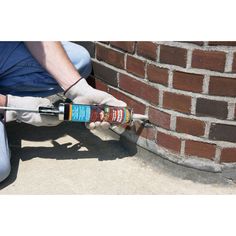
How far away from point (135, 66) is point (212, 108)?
41 cm

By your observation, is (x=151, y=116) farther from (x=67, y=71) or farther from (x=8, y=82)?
(x=8, y=82)

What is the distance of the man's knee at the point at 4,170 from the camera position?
6.19 ft

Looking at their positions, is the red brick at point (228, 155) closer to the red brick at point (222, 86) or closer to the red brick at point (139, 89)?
the red brick at point (222, 86)

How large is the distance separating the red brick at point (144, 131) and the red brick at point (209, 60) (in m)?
0.42

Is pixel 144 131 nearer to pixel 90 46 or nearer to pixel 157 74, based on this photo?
pixel 157 74

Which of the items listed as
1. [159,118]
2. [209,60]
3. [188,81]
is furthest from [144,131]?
[209,60]

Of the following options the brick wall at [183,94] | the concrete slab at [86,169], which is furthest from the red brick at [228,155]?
the concrete slab at [86,169]

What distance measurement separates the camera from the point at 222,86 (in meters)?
1.75

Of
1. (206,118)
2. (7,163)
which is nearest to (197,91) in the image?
(206,118)

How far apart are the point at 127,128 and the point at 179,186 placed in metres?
0.42

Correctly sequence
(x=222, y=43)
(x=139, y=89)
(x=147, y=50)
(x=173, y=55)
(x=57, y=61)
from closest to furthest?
(x=222, y=43) → (x=173, y=55) → (x=147, y=50) → (x=139, y=89) → (x=57, y=61)

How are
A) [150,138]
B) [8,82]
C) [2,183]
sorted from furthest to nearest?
[8,82] → [150,138] → [2,183]

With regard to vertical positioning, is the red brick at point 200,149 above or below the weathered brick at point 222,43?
below

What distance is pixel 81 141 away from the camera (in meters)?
2.27
